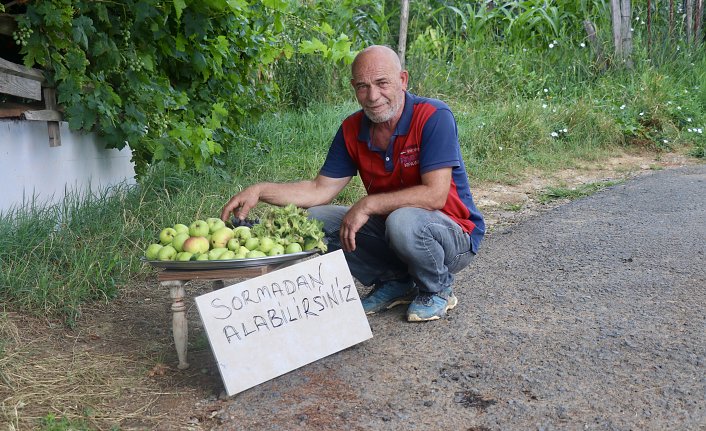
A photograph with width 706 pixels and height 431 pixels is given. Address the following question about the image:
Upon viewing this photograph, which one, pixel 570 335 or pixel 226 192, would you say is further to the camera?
pixel 226 192

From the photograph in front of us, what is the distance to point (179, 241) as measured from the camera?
12.1 feet

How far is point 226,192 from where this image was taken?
6.59 m

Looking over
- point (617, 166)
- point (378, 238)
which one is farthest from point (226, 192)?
point (617, 166)

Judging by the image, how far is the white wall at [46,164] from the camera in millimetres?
4988

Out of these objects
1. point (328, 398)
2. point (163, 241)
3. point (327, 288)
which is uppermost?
point (163, 241)

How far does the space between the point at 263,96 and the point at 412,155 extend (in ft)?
10.9

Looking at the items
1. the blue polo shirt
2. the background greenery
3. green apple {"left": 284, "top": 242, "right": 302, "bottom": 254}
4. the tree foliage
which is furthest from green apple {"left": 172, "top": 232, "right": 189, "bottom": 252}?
the tree foliage

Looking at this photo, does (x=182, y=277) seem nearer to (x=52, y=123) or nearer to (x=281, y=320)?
(x=281, y=320)

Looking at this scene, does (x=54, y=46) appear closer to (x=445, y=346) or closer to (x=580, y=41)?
(x=445, y=346)

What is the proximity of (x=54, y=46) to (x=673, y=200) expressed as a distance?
17.3 feet

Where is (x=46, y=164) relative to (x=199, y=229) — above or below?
above

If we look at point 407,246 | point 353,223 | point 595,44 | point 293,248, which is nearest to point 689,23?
point 595,44

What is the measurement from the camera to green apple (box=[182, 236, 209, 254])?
11.9 ft

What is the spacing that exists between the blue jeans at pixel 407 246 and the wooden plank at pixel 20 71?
1.98 m
